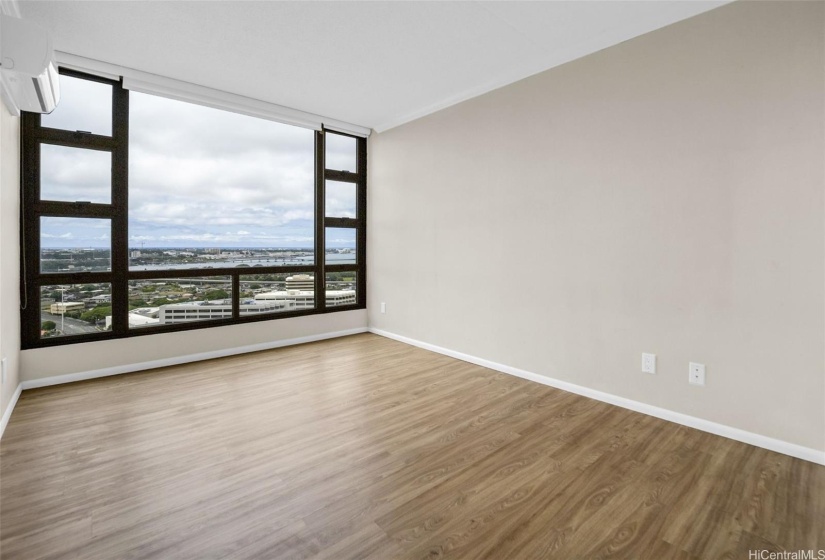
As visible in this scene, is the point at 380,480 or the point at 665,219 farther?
the point at 665,219

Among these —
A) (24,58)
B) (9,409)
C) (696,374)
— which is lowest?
(9,409)

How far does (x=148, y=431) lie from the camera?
8.04 feet

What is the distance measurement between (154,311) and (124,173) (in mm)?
1284

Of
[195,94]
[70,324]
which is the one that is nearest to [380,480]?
[70,324]

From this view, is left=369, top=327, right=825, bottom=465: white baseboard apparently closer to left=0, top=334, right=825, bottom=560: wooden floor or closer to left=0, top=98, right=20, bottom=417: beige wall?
left=0, top=334, right=825, bottom=560: wooden floor

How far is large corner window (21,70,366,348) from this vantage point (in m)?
3.28

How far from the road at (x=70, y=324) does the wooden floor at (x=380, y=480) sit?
51 centimetres

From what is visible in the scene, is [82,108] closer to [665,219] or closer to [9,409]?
[9,409]

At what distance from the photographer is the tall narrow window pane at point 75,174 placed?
3.24 metres

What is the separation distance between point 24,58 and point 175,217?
1951 millimetres

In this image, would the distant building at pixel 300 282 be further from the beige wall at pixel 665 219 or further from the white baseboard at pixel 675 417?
the white baseboard at pixel 675 417

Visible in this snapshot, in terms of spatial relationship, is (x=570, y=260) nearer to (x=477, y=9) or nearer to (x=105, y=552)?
(x=477, y=9)

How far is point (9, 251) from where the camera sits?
2.74 metres

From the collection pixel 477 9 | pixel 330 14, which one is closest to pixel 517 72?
pixel 477 9
